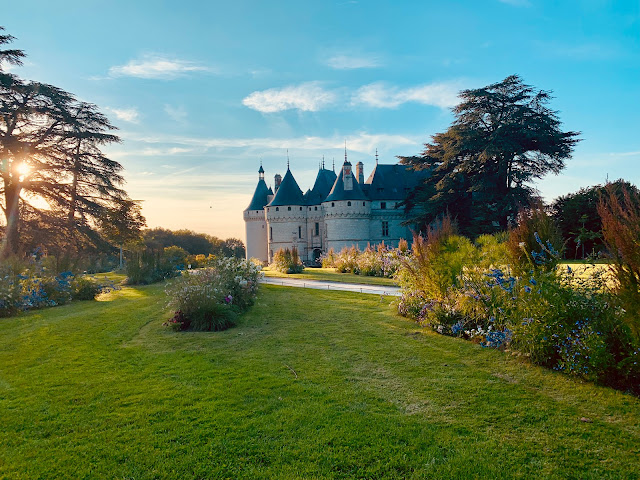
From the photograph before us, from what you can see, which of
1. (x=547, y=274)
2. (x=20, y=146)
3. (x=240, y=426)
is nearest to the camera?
(x=240, y=426)

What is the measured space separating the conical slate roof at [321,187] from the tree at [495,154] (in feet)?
36.9

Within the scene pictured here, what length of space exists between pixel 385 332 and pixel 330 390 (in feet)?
8.62

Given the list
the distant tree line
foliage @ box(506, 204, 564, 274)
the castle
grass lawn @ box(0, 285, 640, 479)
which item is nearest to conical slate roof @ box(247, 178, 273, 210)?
the castle

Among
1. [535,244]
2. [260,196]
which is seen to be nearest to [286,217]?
[260,196]

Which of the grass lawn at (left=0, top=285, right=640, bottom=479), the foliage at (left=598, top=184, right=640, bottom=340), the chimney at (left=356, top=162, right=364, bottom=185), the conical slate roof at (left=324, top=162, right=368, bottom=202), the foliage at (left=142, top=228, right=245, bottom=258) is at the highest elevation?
the chimney at (left=356, top=162, right=364, bottom=185)

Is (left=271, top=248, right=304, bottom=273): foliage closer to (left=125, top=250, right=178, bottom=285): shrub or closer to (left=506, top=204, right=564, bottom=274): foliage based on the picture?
(left=125, top=250, right=178, bottom=285): shrub

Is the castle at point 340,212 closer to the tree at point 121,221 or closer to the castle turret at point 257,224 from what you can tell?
the castle turret at point 257,224

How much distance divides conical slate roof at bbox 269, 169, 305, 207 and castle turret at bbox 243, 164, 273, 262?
4711 mm

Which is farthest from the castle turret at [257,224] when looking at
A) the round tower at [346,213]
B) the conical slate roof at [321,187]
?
the round tower at [346,213]

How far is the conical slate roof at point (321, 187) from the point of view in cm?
3775

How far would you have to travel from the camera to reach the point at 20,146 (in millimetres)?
17219

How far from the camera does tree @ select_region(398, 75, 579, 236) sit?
985 inches

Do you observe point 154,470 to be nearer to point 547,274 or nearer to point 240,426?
point 240,426

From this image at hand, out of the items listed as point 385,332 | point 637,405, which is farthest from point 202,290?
point 637,405
